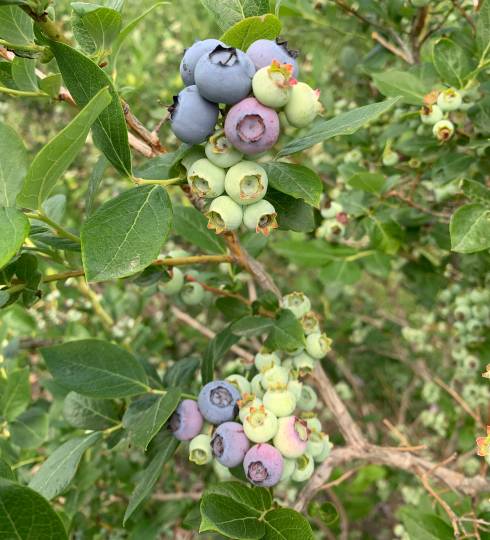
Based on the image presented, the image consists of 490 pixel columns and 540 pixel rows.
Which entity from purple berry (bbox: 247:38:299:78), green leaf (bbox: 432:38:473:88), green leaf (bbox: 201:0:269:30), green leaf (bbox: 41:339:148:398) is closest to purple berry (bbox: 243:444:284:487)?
green leaf (bbox: 41:339:148:398)

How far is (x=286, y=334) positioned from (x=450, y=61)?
811 millimetres

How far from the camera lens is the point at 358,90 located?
9.09ft

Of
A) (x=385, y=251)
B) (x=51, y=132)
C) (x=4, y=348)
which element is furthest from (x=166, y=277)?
(x=51, y=132)

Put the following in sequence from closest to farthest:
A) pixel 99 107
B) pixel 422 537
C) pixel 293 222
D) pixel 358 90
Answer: pixel 99 107
pixel 293 222
pixel 422 537
pixel 358 90

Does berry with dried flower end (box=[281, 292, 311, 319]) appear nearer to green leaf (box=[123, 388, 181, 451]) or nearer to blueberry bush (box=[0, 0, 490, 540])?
blueberry bush (box=[0, 0, 490, 540])

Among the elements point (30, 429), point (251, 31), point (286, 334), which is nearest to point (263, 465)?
point (286, 334)

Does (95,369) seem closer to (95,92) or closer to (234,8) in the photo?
(95,92)

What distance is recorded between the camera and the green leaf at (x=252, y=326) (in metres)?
1.24

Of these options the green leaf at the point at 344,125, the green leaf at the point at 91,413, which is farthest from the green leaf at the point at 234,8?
the green leaf at the point at 91,413

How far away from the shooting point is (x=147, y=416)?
108 centimetres

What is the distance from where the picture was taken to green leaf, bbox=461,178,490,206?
1.21 m

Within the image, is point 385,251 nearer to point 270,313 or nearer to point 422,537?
point 270,313

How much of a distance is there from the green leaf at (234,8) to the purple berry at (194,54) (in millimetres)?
118

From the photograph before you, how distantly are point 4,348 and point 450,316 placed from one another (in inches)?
84.1
